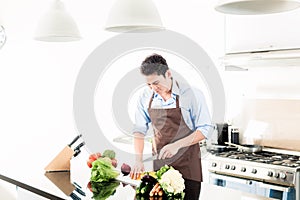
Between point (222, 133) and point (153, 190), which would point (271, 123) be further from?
point (153, 190)

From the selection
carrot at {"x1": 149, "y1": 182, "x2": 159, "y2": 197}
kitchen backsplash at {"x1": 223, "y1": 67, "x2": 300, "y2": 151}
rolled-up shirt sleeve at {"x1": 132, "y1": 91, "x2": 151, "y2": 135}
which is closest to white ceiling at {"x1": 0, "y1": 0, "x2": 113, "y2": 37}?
rolled-up shirt sleeve at {"x1": 132, "y1": 91, "x2": 151, "y2": 135}

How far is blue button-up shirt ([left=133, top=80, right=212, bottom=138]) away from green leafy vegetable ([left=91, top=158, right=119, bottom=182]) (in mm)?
1331

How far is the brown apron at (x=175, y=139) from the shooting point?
3.55m

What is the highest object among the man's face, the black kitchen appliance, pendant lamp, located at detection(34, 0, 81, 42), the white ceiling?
the white ceiling

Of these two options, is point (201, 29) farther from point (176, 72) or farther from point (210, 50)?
point (176, 72)

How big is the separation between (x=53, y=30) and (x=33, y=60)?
2.30 metres

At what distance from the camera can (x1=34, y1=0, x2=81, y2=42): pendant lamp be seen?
8.93 ft

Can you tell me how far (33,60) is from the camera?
488 cm

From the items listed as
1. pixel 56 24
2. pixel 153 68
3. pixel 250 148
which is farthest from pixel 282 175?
pixel 56 24

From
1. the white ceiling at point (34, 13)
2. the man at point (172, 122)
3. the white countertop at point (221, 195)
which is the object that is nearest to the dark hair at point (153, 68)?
the man at point (172, 122)

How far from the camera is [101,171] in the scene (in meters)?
2.43

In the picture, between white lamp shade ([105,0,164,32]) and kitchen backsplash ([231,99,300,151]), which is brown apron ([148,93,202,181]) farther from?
white lamp shade ([105,0,164,32])

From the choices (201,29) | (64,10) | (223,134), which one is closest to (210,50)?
(201,29)

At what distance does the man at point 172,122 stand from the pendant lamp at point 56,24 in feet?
3.56
